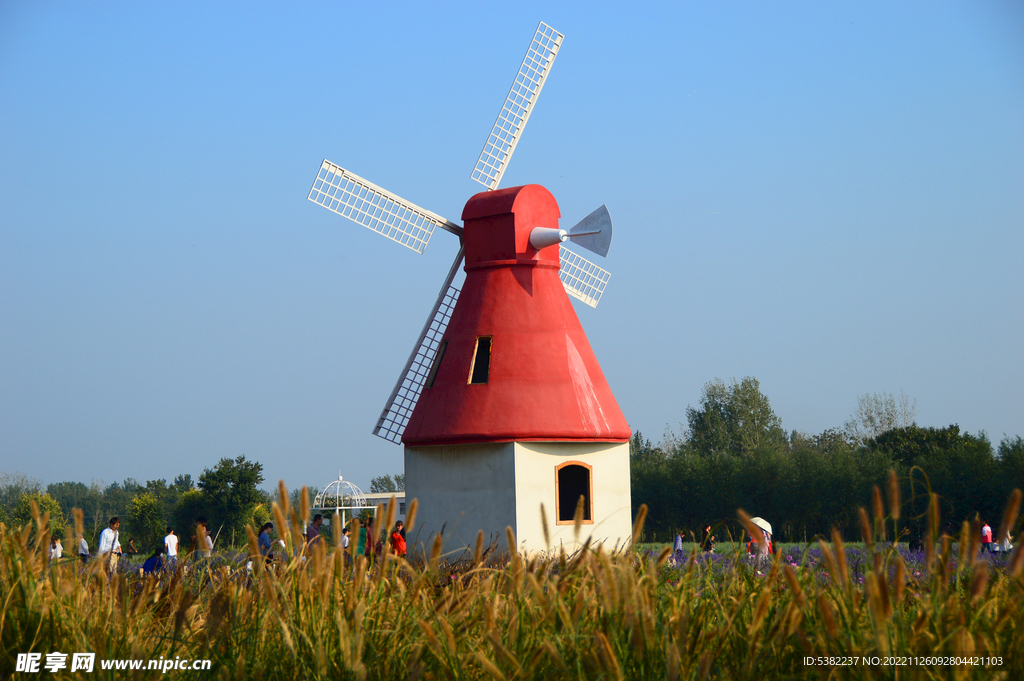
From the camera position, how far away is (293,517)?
4.32 metres

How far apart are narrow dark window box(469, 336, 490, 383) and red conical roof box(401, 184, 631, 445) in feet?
0.22

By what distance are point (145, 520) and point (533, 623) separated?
135 ft

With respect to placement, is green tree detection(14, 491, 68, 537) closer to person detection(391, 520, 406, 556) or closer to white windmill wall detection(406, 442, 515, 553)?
person detection(391, 520, 406, 556)

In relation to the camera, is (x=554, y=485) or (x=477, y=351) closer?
(x=554, y=485)

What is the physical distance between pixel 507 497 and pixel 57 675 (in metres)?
12.4

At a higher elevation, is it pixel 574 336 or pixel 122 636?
pixel 574 336

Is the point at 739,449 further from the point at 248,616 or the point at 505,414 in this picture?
the point at 248,616

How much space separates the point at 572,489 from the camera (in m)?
19.1

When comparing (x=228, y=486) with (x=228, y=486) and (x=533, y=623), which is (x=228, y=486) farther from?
(x=533, y=623)

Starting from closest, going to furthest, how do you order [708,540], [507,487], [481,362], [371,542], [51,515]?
1. [371,542]
2. [708,540]
3. [51,515]
4. [507,487]
5. [481,362]

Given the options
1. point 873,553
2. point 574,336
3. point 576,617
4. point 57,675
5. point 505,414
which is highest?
point 574,336

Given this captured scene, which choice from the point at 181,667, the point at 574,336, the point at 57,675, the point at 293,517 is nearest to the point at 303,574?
the point at 293,517

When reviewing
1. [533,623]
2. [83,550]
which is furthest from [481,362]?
[533,623]

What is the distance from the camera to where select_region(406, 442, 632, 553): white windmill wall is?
1656 cm
